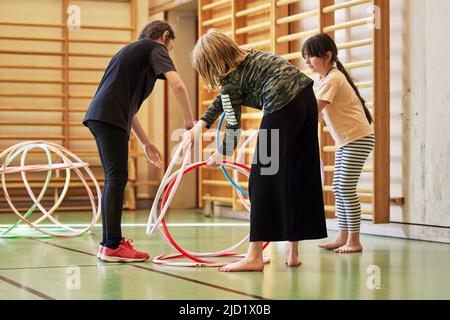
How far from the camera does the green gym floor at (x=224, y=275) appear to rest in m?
3.14

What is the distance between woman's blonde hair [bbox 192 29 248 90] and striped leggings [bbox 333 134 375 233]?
131 cm

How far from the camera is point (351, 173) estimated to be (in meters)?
4.67

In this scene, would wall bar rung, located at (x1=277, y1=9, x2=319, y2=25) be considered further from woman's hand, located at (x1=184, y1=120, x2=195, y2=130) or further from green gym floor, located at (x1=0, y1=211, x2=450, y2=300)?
woman's hand, located at (x1=184, y1=120, x2=195, y2=130)

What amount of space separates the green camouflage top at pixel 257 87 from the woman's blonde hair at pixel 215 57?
4cm

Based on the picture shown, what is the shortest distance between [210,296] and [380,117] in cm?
273

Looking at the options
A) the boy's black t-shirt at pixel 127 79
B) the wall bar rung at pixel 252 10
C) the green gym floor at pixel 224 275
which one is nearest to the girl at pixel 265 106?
the green gym floor at pixel 224 275

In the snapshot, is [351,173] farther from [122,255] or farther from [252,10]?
[252,10]

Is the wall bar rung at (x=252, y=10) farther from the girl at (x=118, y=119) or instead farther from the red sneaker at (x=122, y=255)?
the red sneaker at (x=122, y=255)

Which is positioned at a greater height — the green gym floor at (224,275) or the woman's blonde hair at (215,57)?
the woman's blonde hair at (215,57)

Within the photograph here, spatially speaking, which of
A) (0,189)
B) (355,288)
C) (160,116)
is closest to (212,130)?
(160,116)

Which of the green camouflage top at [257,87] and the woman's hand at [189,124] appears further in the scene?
the woman's hand at [189,124]

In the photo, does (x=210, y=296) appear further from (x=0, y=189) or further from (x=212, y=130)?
(x=0, y=189)

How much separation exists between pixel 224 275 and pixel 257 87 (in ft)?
2.95
